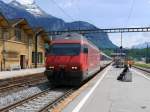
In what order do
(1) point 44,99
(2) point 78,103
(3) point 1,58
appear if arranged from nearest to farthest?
1. (2) point 78,103
2. (1) point 44,99
3. (3) point 1,58

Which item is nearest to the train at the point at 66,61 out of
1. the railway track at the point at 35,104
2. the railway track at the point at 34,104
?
the railway track at the point at 34,104

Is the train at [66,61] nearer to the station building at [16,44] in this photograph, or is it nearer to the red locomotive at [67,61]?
the red locomotive at [67,61]

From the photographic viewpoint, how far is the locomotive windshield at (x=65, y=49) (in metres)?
22.2

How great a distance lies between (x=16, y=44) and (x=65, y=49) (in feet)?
99.5

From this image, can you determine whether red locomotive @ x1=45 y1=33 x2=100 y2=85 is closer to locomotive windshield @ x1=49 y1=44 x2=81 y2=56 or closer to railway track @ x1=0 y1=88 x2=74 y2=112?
locomotive windshield @ x1=49 y1=44 x2=81 y2=56

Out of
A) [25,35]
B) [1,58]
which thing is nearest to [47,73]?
[1,58]

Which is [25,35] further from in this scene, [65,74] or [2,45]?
[65,74]

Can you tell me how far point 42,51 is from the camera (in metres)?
67.4

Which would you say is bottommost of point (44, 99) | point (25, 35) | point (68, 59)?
point (44, 99)

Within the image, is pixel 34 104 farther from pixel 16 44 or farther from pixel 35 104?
pixel 16 44

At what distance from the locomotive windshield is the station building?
23176 millimetres

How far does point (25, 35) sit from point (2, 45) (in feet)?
33.8

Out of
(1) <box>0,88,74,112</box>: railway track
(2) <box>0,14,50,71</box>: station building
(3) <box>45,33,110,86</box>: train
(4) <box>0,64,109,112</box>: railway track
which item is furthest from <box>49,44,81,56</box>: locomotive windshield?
(2) <box>0,14,50,71</box>: station building

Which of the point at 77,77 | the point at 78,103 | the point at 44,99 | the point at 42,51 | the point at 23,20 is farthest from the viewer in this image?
the point at 42,51
